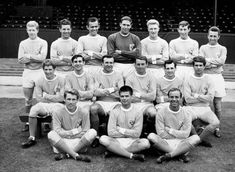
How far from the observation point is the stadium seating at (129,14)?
51.7 ft

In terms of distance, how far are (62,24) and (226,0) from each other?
13674 mm

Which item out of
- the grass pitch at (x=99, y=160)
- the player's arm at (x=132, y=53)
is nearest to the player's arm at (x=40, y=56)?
the grass pitch at (x=99, y=160)

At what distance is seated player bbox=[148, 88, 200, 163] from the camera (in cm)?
491

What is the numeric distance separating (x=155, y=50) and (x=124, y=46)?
0.58 m

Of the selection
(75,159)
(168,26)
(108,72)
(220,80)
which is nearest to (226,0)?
(168,26)

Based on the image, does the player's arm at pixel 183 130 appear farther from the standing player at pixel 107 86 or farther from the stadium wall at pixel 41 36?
the stadium wall at pixel 41 36

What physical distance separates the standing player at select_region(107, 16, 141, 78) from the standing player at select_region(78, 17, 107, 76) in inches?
7.6

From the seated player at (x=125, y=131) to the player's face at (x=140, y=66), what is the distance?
0.78 m

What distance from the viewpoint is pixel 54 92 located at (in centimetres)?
596

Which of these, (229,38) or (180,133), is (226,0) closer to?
(229,38)

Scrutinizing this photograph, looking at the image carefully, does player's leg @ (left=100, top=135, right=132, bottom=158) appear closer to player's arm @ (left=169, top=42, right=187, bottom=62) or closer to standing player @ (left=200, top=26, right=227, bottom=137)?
standing player @ (left=200, top=26, right=227, bottom=137)

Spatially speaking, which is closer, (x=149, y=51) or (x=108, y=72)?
(x=108, y=72)

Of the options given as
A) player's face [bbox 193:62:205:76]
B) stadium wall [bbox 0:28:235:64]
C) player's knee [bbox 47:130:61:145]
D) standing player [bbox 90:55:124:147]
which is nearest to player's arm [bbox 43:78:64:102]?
standing player [bbox 90:55:124:147]

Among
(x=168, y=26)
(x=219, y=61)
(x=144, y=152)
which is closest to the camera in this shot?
(x=144, y=152)
